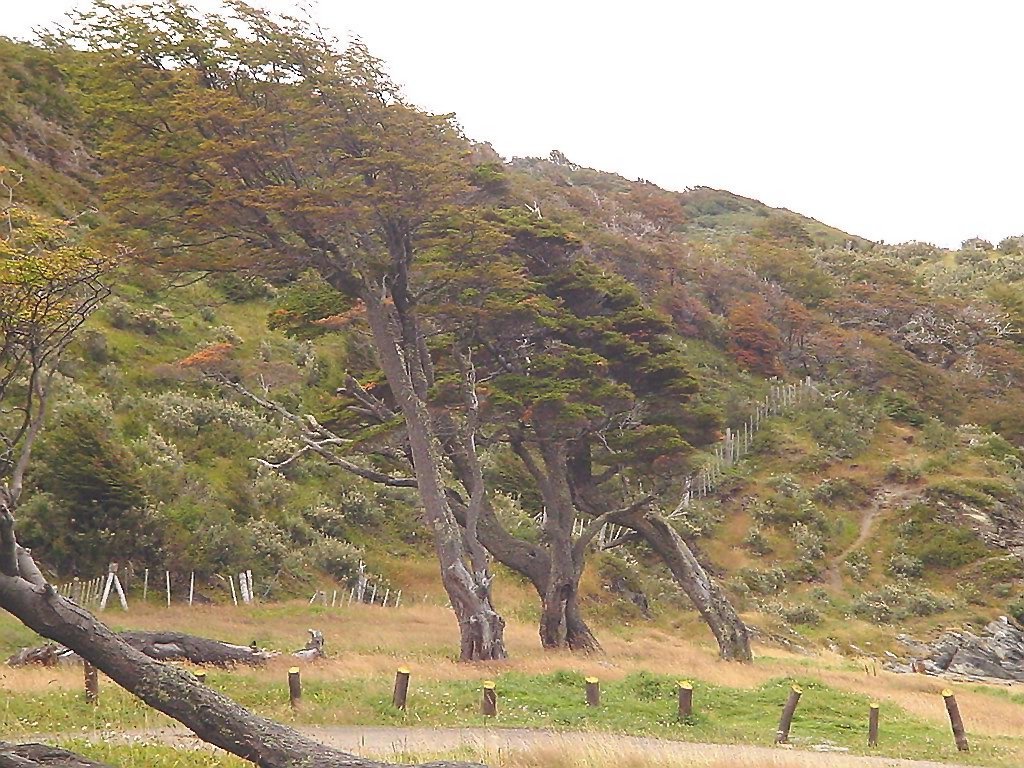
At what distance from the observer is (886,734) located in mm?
13781

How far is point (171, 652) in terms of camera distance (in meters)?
14.5

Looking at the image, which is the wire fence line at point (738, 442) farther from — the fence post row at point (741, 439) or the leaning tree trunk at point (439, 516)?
the leaning tree trunk at point (439, 516)

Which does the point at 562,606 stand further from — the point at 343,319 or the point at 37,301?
the point at 37,301

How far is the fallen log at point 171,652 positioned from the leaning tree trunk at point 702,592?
10.4 meters

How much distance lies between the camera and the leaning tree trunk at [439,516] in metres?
17.9

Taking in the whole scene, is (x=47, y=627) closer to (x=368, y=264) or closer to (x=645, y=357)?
(x=368, y=264)

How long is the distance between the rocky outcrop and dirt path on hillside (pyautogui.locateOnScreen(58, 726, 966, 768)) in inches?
722

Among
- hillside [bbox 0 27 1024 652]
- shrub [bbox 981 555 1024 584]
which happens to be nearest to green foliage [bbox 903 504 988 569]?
hillside [bbox 0 27 1024 652]

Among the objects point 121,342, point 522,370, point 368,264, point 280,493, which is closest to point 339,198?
point 368,264

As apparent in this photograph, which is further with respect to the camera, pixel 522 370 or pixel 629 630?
pixel 629 630

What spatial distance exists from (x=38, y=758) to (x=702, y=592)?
17.9 m

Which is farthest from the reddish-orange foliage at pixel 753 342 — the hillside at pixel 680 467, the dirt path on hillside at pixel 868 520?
the dirt path on hillside at pixel 868 520

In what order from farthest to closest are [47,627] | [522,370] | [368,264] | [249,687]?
[522,370] < [368,264] < [249,687] < [47,627]

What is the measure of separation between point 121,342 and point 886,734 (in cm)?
2952
